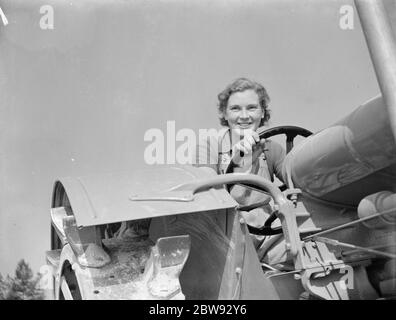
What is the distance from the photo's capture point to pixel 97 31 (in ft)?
9.82

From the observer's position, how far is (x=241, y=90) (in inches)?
117

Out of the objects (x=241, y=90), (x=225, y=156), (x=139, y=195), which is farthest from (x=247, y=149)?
(x=139, y=195)

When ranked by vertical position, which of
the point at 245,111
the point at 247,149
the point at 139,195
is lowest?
the point at 139,195

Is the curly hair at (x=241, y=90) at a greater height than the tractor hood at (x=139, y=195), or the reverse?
the curly hair at (x=241, y=90)

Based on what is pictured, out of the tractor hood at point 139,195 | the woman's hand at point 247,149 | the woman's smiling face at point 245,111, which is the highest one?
the woman's smiling face at point 245,111

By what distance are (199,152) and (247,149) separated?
0.26m

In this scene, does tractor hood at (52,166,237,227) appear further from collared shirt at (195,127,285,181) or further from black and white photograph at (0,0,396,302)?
collared shirt at (195,127,285,181)

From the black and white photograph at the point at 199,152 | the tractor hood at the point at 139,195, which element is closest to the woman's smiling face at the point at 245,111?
the black and white photograph at the point at 199,152

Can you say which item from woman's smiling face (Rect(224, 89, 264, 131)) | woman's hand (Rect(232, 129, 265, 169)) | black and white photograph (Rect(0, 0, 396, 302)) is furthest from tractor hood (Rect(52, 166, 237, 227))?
woman's smiling face (Rect(224, 89, 264, 131))

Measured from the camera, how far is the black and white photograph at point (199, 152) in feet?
7.34

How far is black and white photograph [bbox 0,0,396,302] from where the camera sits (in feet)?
7.34

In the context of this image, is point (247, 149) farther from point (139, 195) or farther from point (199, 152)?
point (139, 195)

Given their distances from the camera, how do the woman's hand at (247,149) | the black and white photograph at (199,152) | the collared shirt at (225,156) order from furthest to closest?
1. the collared shirt at (225,156)
2. the woman's hand at (247,149)
3. the black and white photograph at (199,152)

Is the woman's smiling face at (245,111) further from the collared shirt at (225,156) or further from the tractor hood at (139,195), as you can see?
the tractor hood at (139,195)
